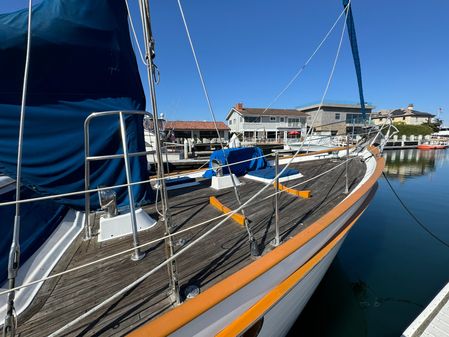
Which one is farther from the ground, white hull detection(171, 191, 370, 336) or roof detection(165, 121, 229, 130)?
roof detection(165, 121, 229, 130)

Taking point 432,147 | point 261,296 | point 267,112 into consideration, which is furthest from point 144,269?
point 432,147

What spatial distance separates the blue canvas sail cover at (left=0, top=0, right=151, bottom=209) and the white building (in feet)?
101

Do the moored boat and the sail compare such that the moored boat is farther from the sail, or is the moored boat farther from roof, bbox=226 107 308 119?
the sail

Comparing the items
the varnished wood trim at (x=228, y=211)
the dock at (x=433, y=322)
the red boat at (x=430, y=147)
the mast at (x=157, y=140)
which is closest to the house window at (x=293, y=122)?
the red boat at (x=430, y=147)

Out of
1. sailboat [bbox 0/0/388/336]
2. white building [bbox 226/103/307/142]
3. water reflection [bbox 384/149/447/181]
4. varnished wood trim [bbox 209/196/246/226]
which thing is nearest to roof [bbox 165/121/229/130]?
white building [bbox 226/103/307/142]

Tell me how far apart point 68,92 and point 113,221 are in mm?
1820

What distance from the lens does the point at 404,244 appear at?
5.27 m

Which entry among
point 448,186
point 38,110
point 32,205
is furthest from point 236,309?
point 448,186

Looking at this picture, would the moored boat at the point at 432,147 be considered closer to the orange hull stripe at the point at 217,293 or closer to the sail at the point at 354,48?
the sail at the point at 354,48

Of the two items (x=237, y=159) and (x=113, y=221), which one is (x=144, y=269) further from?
(x=237, y=159)

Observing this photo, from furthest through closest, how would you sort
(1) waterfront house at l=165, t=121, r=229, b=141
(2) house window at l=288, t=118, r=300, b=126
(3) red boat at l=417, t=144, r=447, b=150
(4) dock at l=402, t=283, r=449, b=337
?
(2) house window at l=288, t=118, r=300, b=126 < (1) waterfront house at l=165, t=121, r=229, b=141 < (3) red boat at l=417, t=144, r=447, b=150 < (4) dock at l=402, t=283, r=449, b=337

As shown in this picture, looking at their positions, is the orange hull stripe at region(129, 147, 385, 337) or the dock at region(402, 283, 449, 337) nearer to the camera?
the orange hull stripe at region(129, 147, 385, 337)

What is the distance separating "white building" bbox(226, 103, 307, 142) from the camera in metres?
34.2

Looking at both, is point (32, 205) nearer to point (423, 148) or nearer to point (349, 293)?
point (349, 293)
